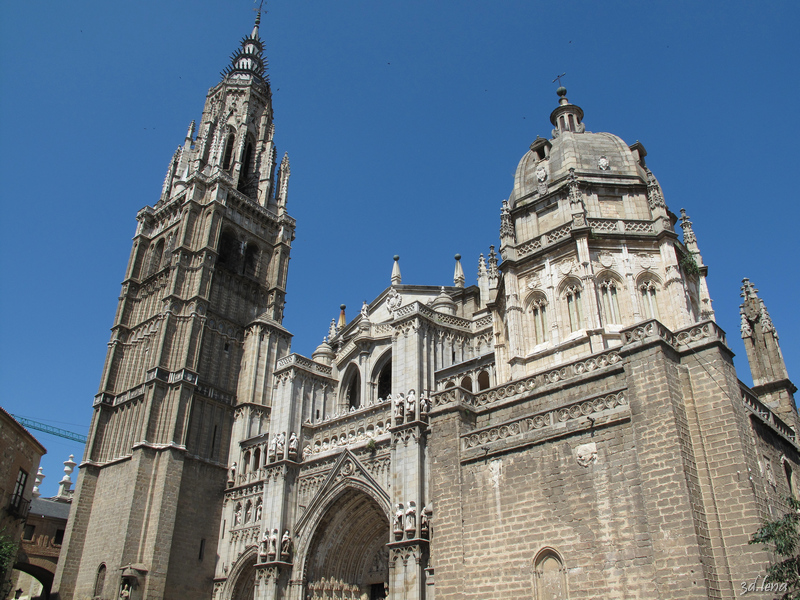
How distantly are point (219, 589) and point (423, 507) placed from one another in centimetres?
1400

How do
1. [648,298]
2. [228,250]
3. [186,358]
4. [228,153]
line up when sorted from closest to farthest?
[648,298] < [186,358] < [228,250] < [228,153]

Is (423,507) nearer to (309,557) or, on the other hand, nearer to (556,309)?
(309,557)

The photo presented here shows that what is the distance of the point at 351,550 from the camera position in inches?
1037

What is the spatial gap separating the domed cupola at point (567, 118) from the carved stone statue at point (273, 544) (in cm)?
2072

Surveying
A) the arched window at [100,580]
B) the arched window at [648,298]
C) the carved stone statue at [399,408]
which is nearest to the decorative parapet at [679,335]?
the arched window at [648,298]

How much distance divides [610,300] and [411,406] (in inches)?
314

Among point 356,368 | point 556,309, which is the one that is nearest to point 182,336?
point 356,368

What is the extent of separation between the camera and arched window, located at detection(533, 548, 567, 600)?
44.9 feet

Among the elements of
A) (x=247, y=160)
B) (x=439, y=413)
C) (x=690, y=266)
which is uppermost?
(x=247, y=160)

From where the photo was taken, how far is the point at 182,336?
3581 centimetres

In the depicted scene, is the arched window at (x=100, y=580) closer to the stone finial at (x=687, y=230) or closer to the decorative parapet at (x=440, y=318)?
the decorative parapet at (x=440, y=318)

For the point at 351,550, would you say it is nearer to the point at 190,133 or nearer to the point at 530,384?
the point at 530,384

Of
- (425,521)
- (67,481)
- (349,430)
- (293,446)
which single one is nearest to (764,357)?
(425,521)

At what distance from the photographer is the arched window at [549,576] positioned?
13.7m
